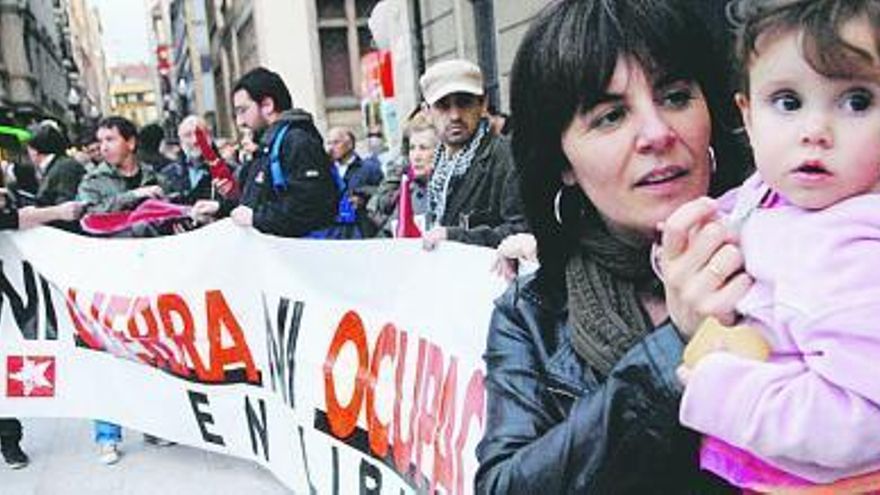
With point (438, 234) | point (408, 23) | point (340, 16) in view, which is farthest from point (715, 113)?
point (340, 16)

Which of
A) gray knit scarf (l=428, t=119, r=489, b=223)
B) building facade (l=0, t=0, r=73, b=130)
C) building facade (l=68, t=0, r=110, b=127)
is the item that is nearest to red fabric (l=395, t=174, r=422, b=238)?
gray knit scarf (l=428, t=119, r=489, b=223)

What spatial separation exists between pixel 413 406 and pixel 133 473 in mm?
2712

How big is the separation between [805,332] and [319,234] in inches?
151

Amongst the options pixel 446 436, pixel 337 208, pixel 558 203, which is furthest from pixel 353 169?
pixel 558 203

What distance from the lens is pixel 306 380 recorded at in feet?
12.2

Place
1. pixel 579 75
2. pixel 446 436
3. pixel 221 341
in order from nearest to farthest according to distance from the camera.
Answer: pixel 579 75
pixel 446 436
pixel 221 341

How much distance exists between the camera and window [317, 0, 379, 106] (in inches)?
1117

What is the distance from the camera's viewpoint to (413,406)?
2916mm

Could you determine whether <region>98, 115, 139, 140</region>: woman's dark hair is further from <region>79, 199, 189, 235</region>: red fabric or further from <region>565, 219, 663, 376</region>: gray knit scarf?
<region>565, 219, 663, 376</region>: gray knit scarf

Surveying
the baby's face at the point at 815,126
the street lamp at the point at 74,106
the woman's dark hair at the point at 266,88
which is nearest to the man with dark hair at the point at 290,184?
the woman's dark hair at the point at 266,88

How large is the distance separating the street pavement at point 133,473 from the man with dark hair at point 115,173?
1357 mm

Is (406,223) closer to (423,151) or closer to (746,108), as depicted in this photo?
(423,151)

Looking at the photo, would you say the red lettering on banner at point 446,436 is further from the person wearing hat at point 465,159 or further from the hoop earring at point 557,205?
the hoop earring at point 557,205

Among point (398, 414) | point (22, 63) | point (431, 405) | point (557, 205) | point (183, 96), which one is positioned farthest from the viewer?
point (183, 96)
